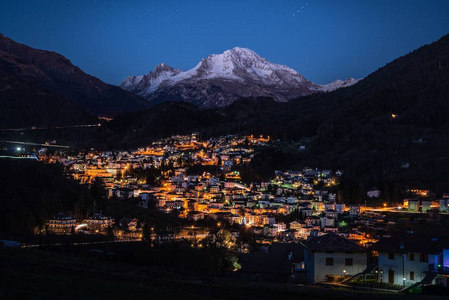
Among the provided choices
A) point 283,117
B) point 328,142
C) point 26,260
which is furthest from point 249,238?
point 283,117

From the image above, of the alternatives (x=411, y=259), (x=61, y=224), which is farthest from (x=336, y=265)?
(x=61, y=224)

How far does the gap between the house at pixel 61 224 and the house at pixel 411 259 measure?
31509 mm

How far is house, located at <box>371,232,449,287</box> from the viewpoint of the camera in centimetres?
2489

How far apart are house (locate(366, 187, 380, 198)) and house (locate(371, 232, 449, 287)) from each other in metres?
58.4

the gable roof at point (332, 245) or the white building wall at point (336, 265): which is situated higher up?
the gable roof at point (332, 245)

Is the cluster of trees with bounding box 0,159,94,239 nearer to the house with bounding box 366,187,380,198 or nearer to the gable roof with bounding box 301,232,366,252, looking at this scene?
the gable roof with bounding box 301,232,366,252

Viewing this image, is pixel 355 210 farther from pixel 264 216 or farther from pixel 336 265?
pixel 336 265

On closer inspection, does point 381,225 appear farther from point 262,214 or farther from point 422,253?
point 422,253

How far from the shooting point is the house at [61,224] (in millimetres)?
49247

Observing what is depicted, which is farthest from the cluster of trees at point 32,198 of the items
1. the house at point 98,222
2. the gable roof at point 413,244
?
the gable roof at point 413,244

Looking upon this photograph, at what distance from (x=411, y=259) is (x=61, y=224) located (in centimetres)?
3520

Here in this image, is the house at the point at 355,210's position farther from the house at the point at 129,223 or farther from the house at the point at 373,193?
the house at the point at 129,223

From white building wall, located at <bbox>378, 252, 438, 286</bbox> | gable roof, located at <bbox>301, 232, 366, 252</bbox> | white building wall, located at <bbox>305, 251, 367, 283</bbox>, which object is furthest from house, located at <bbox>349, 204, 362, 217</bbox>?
white building wall, located at <bbox>378, 252, 438, 286</bbox>

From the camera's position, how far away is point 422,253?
25.0 meters
